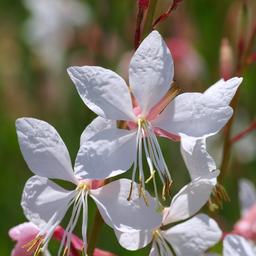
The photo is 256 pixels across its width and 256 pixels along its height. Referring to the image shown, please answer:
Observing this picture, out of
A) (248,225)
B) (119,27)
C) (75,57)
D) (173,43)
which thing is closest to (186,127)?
(248,225)

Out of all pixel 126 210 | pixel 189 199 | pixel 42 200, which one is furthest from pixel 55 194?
pixel 189 199

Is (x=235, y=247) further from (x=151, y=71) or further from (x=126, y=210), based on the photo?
(x=151, y=71)

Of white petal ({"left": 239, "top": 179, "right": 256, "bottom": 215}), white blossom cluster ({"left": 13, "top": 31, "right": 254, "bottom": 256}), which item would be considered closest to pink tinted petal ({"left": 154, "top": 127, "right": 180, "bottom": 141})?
white blossom cluster ({"left": 13, "top": 31, "right": 254, "bottom": 256})

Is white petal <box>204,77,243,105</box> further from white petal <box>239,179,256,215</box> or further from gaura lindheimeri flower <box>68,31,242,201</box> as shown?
white petal <box>239,179,256,215</box>

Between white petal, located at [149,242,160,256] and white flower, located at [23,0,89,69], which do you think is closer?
white petal, located at [149,242,160,256]

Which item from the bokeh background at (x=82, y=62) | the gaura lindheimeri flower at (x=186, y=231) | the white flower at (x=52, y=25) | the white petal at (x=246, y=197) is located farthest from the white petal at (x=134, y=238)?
the white flower at (x=52, y=25)

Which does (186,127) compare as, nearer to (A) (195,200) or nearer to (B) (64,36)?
(A) (195,200)
